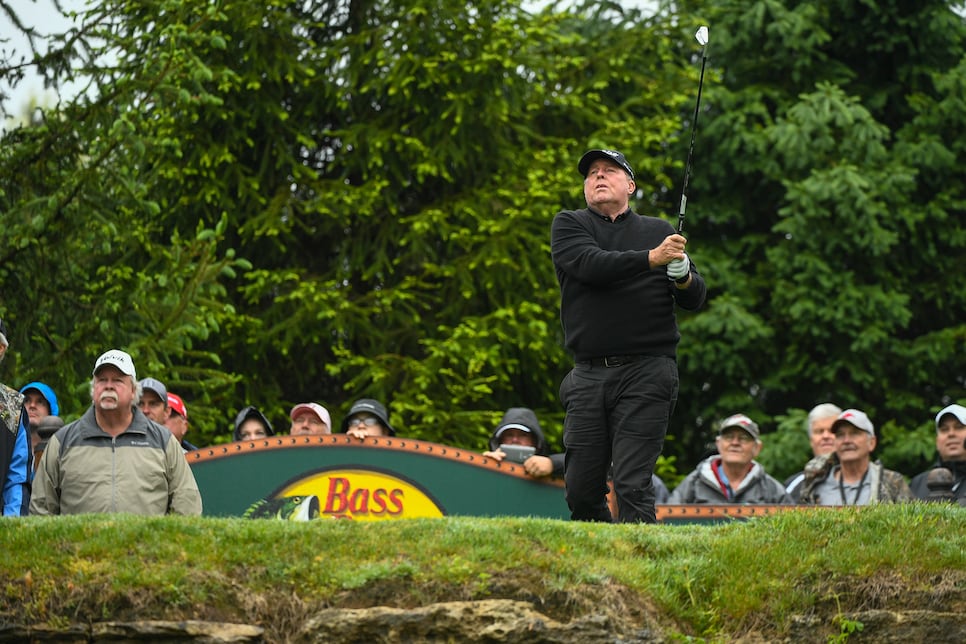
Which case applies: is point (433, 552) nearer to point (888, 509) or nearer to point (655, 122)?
point (888, 509)

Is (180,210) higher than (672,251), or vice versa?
(180,210)

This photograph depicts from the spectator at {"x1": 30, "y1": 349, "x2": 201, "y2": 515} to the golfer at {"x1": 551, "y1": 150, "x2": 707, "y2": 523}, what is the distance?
7.13 feet

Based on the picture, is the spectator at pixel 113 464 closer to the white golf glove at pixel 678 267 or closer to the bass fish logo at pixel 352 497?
the bass fish logo at pixel 352 497

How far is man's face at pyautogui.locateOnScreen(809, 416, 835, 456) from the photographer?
440 inches

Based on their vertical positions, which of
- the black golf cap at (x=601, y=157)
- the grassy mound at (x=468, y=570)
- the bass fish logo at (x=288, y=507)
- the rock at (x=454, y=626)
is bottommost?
the rock at (x=454, y=626)

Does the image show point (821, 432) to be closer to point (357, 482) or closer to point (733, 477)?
point (733, 477)

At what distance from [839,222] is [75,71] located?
30.9ft

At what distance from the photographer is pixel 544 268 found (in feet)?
59.9

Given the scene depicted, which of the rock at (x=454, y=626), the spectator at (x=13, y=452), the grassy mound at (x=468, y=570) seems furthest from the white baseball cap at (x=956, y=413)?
the spectator at (x=13, y=452)

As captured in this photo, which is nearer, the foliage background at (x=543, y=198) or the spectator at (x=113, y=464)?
the spectator at (x=113, y=464)

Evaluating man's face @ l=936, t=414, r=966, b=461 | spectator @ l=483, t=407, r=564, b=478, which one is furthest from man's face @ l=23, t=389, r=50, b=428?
man's face @ l=936, t=414, r=966, b=461

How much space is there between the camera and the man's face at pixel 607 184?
786cm

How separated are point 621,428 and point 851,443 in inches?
120

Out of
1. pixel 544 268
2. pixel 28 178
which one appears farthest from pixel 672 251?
pixel 544 268
